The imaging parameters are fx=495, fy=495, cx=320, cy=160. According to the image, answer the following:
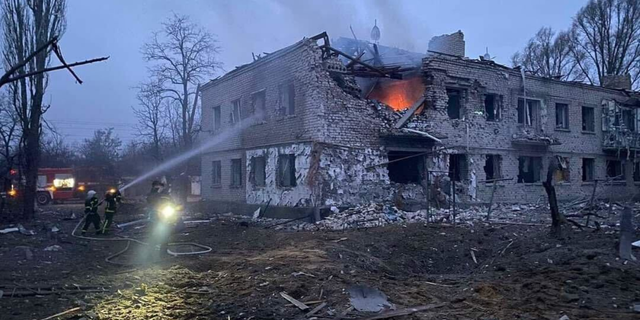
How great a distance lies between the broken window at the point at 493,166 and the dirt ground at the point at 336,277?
8.47 meters

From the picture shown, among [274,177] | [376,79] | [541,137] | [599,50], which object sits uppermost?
[599,50]

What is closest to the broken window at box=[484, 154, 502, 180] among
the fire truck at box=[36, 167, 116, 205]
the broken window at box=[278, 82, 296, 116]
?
the broken window at box=[278, 82, 296, 116]

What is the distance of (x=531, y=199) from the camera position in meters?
21.8

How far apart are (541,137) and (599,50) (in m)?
22.6

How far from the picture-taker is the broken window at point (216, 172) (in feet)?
78.5

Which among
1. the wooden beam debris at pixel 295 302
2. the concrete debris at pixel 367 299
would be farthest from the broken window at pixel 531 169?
the wooden beam debris at pixel 295 302

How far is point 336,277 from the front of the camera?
25.6 feet

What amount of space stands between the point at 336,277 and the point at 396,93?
13.6m

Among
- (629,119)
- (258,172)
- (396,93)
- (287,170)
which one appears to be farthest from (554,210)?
(629,119)

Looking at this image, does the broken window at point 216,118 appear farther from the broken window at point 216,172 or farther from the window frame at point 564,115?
the window frame at point 564,115

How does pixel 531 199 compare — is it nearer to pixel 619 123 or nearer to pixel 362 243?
pixel 619 123

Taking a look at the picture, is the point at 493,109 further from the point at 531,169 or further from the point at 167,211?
the point at 167,211

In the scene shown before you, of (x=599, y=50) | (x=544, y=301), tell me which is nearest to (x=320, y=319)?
(x=544, y=301)

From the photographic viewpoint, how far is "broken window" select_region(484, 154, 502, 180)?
20922 millimetres
